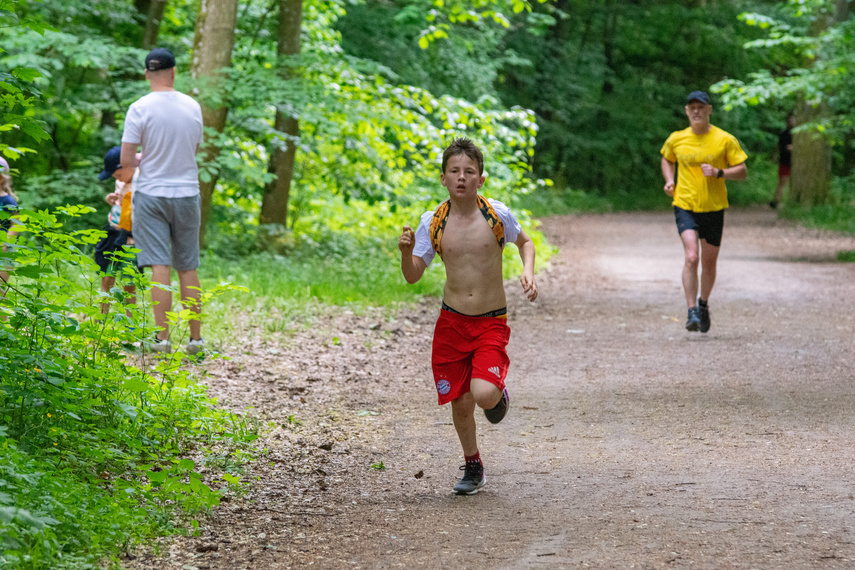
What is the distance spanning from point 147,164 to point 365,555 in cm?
431

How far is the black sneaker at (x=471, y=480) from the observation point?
15.6 feet

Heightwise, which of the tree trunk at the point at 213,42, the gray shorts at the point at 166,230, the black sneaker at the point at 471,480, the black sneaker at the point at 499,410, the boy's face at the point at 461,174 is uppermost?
the tree trunk at the point at 213,42

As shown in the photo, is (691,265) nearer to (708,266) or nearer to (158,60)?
(708,266)

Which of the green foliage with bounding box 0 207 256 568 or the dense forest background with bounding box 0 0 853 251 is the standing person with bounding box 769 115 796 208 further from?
the green foliage with bounding box 0 207 256 568

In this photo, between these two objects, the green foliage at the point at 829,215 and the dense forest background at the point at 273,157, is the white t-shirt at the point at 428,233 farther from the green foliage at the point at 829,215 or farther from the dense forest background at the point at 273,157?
the green foliage at the point at 829,215

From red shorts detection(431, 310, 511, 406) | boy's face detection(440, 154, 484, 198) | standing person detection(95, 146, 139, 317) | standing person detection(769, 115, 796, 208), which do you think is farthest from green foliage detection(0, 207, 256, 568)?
standing person detection(769, 115, 796, 208)

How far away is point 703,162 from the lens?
9211mm

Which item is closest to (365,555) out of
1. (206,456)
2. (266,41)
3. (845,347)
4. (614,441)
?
(206,456)

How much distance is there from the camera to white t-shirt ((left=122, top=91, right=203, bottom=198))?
707cm

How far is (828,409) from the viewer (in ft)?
20.9

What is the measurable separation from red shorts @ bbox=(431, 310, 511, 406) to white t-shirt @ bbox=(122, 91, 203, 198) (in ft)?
10.7

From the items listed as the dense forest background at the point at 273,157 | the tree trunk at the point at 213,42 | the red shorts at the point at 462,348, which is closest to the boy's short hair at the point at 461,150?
the red shorts at the point at 462,348

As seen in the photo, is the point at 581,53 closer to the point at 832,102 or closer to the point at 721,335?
the point at 832,102

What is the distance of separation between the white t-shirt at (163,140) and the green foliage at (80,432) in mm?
1901
